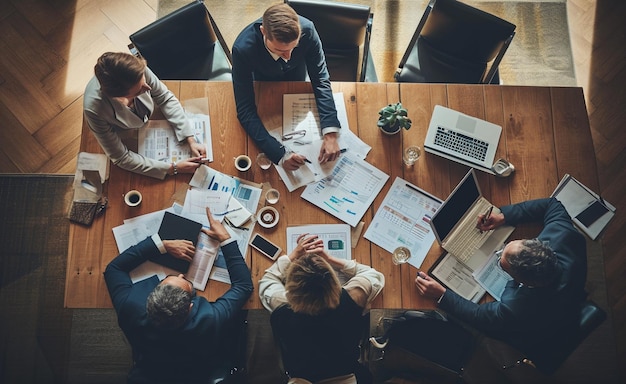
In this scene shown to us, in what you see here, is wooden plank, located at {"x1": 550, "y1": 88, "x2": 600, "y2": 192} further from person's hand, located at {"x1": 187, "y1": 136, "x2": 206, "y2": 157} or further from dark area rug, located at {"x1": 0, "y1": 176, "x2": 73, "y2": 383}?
dark area rug, located at {"x1": 0, "y1": 176, "x2": 73, "y2": 383}

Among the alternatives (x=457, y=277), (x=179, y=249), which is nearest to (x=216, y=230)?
(x=179, y=249)

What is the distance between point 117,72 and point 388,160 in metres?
1.34

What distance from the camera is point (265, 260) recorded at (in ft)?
7.18

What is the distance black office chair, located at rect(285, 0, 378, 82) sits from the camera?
2.44 m

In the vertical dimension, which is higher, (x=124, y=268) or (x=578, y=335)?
(x=578, y=335)

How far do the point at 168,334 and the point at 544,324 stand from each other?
1703 mm

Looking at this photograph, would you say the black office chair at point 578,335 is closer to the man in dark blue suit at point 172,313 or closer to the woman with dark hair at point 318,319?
the woman with dark hair at point 318,319

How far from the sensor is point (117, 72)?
6.45ft

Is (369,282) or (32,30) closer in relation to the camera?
(369,282)

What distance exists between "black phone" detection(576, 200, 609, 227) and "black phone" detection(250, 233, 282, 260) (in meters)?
1.54

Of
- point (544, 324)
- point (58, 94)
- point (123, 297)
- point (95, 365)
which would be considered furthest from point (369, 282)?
point (58, 94)

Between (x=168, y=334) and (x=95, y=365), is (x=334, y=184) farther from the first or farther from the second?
(x=95, y=365)

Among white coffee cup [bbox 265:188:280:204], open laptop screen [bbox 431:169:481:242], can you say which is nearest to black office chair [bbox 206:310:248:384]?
white coffee cup [bbox 265:188:280:204]

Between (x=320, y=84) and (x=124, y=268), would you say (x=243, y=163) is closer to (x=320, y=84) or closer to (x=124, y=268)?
(x=320, y=84)
